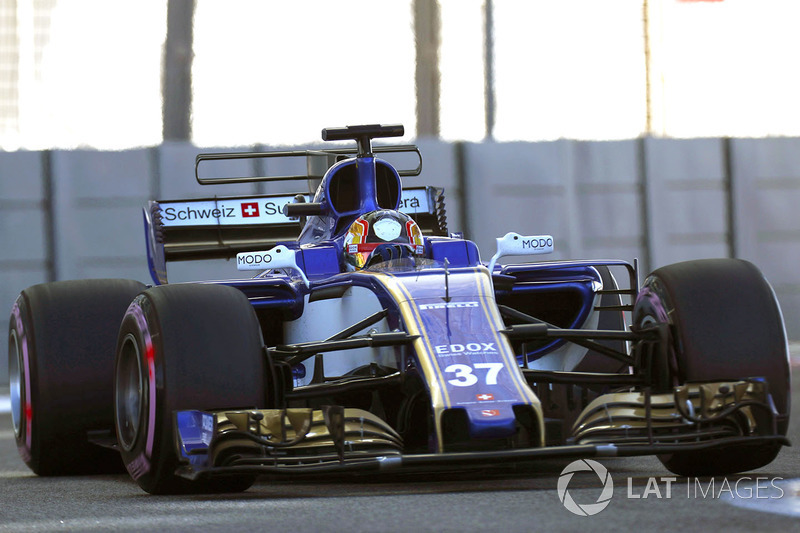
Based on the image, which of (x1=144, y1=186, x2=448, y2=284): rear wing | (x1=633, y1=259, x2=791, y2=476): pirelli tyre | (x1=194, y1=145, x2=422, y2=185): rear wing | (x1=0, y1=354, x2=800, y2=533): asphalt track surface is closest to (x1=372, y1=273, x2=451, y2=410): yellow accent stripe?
(x1=0, y1=354, x2=800, y2=533): asphalt track surface

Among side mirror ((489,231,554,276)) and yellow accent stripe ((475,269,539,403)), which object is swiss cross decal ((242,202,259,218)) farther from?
yellow accent stripe ((475,269,539,403))

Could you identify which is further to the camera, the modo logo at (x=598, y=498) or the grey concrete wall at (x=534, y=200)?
the grey concrete wall at (x=534, y=200)

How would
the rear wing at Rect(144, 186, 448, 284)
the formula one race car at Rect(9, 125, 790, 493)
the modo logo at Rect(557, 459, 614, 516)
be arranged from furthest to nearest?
1. the rear wing at Rect(144, 186, 448, 284)
2. the formula one race car at Rect(9, 125, 790, 493)
3. the modo logo at Rect(557, 459, 614, 516)

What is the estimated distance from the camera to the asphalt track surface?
3598 millimetres

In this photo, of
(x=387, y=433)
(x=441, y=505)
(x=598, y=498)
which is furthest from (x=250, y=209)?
(x=598, y=498)

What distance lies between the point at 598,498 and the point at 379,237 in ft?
7.22

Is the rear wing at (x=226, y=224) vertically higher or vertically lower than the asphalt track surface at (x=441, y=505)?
higher

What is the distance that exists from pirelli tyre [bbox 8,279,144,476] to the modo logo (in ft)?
7.03

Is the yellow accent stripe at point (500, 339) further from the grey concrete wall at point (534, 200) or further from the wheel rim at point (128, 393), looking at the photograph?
the grey concrete wall at point (534, 200)

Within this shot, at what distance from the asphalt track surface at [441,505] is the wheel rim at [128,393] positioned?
225mm

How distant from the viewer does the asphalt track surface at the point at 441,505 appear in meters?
3.60

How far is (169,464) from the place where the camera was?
468cm

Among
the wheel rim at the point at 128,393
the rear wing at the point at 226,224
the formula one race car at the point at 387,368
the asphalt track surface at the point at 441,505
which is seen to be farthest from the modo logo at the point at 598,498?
the rear wing at the point at 226,224

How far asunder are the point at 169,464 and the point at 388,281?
1109 mm
